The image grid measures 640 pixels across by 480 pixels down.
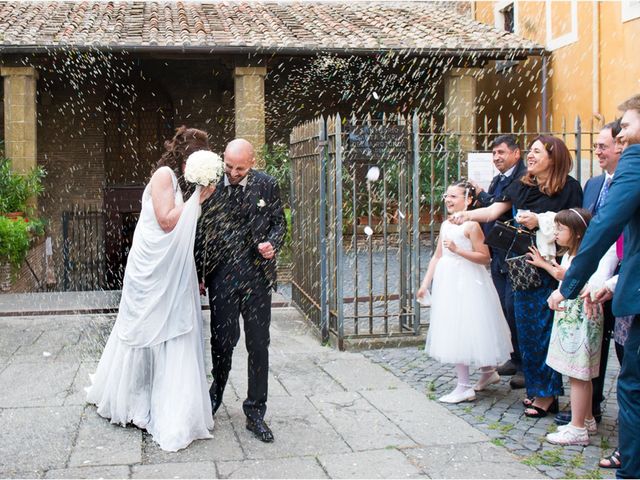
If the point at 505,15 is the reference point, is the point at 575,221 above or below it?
below

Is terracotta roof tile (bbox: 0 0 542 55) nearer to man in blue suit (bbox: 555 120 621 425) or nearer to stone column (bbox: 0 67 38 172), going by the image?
stone column (bbox: 0 67 38 172)

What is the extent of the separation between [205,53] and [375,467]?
13.6 m

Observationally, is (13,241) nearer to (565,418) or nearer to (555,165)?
(555,165)

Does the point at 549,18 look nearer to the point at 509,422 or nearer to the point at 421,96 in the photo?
the point at 421,96

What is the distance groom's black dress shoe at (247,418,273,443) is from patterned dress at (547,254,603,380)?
179 centimetres

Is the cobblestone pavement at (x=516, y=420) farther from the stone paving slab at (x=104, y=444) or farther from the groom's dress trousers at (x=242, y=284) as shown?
the stone paving slab at (x=104, y=444)

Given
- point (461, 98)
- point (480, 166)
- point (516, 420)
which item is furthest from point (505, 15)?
point (516, 420)

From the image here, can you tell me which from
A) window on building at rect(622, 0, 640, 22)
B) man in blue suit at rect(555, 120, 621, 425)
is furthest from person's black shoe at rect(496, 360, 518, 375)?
window on building at rect(622, 0, 640, 22)

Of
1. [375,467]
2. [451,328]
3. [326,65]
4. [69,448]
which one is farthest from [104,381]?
[326,65]

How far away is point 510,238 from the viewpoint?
18.3 feet

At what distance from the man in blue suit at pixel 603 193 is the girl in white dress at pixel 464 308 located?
70 centimetres

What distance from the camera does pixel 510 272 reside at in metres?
5.54

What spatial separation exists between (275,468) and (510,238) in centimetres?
232

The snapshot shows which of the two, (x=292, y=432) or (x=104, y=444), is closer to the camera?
(x=104, y=444)
